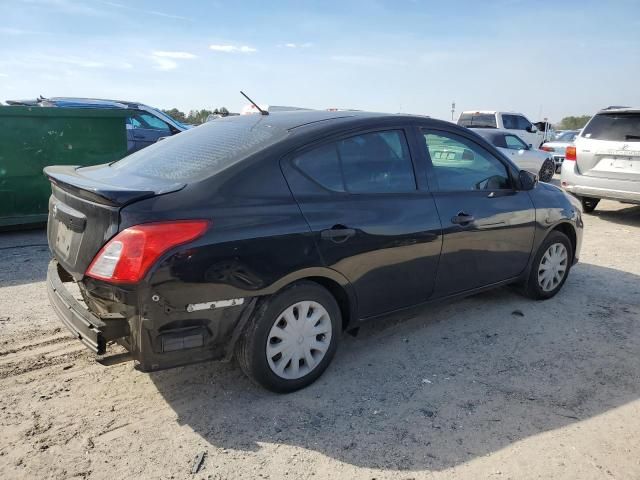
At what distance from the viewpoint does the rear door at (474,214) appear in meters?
3.86

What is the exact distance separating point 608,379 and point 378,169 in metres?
2.07

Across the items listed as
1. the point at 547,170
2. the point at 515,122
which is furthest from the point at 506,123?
the point at 547,170

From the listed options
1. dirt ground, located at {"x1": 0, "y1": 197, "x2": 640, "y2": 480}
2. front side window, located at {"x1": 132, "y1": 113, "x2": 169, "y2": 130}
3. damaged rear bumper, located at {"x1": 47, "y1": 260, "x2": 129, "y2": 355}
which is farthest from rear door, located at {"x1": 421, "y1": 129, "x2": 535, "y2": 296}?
front side window, located at {"x1": 132, "y1": 113, "x2": 169, "y2": 130}

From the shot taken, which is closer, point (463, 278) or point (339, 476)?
point (339, 476)

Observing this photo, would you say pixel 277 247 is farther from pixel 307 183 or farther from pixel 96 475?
pixel 96 475

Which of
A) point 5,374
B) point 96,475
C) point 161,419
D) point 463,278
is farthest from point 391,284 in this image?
point 5,374

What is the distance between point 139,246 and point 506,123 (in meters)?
17.2

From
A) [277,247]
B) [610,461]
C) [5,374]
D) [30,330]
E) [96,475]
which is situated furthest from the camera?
[30,330]

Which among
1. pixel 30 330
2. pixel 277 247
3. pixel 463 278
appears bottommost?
pixel 30 330

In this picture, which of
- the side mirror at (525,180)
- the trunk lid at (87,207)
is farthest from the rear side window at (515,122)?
the trunk lid at (87,207)

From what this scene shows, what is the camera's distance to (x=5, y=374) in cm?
339

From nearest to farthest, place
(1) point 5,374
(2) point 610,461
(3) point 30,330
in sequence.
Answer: (2) point 610,461
(1) point 5,374
(3) point 30,330

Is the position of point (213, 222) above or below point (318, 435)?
above

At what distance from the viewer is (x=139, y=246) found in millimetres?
2613
